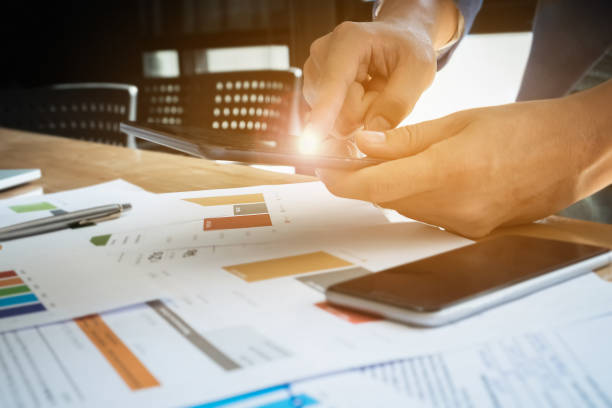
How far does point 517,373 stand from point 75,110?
198cm

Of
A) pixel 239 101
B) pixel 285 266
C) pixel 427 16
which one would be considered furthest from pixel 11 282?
pixel 239 101

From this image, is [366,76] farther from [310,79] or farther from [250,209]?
[250,209]

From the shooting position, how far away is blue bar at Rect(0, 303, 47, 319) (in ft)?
1.40

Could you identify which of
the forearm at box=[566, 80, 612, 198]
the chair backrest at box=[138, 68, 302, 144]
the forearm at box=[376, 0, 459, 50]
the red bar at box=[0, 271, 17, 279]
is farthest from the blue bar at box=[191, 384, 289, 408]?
the chair backrest at box=[138, 68, 302, 144]

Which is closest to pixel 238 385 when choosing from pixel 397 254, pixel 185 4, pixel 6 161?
pixel 397 254

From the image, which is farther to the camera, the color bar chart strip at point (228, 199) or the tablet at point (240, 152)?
the color bar chart strip at point (228, 199)

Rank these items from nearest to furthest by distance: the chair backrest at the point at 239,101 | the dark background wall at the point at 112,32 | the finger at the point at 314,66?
the finger at the point at 314,66
the chair backrest at the point at 239,101
the dark background wall at the point at 112,32

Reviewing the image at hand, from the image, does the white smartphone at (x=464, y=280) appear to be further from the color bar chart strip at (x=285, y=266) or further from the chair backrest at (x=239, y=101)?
the chair backrest at (x=239, y=101)

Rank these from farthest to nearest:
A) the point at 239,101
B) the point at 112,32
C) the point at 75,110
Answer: the point at 112,32
the point at 75,110
the point at 239,101

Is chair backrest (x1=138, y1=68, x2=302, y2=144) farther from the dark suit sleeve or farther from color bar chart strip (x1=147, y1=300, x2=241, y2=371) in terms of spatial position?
color bar chart strip (x1=147, y1=300, x2=241, y2=371)

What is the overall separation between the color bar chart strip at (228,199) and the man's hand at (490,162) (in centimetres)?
18

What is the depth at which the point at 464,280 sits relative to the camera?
0.42 meters

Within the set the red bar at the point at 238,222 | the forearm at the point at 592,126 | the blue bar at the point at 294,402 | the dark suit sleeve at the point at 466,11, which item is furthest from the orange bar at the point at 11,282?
the dark suit sleeve at the point at 466,11

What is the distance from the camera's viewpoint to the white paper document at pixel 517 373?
0.30 m
